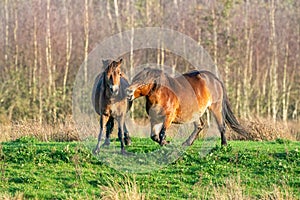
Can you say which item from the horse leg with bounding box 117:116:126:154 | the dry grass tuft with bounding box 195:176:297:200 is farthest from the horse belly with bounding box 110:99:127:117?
the dry grass tuft with bounding box 195:176:297:200

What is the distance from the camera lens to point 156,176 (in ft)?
39.8

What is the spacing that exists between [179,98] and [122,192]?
3354 millimetres

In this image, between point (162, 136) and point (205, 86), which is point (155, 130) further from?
point (205, 86)

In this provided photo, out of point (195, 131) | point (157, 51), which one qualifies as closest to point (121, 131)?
point (195, 131)

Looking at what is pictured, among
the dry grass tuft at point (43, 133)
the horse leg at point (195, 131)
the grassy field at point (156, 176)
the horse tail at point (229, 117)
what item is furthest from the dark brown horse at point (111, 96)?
the dry grass tuft at point (43, 133)

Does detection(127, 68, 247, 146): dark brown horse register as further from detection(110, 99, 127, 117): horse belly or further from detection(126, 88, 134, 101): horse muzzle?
detection(110, 99, 127, 117): horse belly

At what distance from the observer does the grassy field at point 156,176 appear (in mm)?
11141

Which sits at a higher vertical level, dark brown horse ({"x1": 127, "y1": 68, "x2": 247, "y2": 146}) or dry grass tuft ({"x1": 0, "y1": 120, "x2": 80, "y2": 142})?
dark brown horse ({"x1": 127, "y1": 68, "x2": 247, "y2": 146})

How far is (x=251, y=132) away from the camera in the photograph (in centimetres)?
1725

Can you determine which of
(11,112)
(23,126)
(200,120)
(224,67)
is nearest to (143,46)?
(224,67)

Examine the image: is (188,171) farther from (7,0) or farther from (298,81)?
(7,0)

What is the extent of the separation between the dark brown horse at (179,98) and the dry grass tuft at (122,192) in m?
2.01

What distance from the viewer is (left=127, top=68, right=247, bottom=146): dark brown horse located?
1303 cm

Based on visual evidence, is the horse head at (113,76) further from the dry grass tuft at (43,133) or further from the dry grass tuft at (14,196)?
the dry grass tuft at (43,133)
